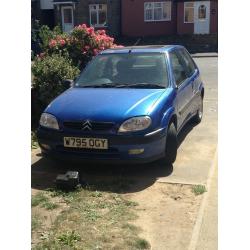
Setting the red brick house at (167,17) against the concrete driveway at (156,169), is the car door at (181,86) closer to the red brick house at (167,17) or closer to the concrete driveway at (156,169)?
the concrete driveway at (156,169)

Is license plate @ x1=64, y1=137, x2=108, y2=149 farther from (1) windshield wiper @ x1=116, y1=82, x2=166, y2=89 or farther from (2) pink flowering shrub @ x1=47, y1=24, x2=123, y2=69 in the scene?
(2) pink flowering shrub @ x1=47, y1=24, x2=123, y2=69

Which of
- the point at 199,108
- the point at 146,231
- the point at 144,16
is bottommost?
the point at 146,231

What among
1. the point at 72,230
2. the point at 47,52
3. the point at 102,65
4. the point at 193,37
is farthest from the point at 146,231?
the point at 193,37

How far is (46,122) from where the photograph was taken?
233 inches

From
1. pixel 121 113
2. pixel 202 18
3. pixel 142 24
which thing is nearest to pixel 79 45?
pixel 121 113

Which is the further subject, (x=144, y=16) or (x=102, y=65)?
(x=144, y=16)

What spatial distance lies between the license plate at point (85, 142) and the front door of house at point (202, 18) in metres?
29.0

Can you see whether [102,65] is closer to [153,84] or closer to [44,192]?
[153,84]

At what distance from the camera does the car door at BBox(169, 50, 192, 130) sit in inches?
262

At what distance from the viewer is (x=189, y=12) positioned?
3366 centimetres

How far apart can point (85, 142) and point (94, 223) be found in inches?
56.4

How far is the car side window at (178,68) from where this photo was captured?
6885 millimetres

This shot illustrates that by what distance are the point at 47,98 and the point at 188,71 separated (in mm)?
2704
